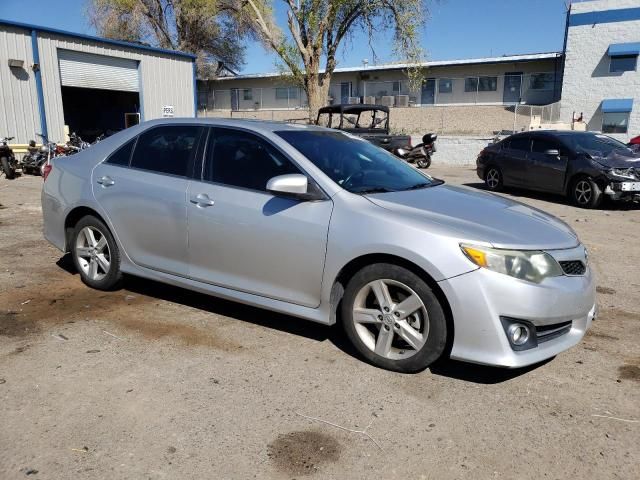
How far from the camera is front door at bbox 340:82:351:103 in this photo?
36.9 metres

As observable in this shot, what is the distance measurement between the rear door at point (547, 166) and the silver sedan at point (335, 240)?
752 centimetres

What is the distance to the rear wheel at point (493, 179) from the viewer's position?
12.6 meters

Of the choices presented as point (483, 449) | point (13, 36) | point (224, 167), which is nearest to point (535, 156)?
point (224, 167)

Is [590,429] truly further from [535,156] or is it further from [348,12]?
[348,12]

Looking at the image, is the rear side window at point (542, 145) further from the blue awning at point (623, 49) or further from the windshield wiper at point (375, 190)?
the blue awning at point (623, 49)

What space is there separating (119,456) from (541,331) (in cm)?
242

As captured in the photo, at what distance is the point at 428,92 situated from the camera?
34281mm

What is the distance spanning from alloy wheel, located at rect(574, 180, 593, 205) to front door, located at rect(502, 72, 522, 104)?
23.1 meters

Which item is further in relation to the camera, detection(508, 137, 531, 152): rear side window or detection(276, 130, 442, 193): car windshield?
detection(508, 137, 531, 152): rear side window

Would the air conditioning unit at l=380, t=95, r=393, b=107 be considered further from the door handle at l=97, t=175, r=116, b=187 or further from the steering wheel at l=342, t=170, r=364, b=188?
the steering wheel at l=342, t=170, r=364, b=188

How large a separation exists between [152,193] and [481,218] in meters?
2.55

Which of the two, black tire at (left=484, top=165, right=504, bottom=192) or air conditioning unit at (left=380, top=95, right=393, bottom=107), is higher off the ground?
air conditioning unit at (left=380, top=95, right=393, bottom=107)

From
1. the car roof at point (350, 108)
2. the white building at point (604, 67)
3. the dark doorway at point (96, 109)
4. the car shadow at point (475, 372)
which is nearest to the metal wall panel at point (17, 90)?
the car roof at point (350, 108)

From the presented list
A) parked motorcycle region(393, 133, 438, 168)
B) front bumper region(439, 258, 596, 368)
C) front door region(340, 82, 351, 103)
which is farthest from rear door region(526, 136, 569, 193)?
front door region(340, 82, 351, 103)
